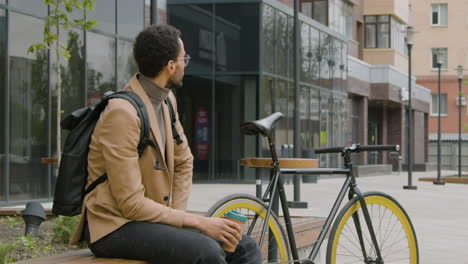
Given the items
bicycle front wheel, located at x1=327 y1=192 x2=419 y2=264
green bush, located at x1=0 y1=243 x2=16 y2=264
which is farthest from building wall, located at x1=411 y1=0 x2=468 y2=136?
green bush, located at x1=0 y1=243 x2=16 y2=264

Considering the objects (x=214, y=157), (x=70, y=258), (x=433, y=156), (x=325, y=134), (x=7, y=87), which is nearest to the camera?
(x=70, y=258)

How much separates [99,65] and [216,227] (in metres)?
14.7

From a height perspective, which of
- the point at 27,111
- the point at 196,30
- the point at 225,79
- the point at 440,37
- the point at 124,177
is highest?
the point at 440,37

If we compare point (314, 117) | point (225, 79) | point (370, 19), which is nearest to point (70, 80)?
point (225, 79)

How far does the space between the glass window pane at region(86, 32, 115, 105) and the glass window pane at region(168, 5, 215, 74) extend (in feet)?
24.1

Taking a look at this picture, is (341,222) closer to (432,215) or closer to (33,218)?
(33,218)

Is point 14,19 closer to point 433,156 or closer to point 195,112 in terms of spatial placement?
point 195,112

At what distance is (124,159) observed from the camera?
3453mm

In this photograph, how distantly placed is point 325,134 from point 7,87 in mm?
19399

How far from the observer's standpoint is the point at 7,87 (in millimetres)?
15000

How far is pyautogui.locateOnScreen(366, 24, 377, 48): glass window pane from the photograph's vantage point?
4069 cm

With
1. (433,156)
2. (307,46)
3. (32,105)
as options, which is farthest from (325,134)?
(433,156)

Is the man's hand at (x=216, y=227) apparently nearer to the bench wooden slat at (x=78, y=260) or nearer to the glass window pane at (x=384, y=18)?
the bench wooden slat at (x=78, y=260)

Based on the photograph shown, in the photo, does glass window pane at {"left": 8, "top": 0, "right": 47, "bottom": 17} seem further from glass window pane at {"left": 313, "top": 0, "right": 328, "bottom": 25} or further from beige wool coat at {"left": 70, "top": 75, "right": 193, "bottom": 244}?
glass window pane at {"left": 313, "top": 0, "right": 328, "bottom": 25}
